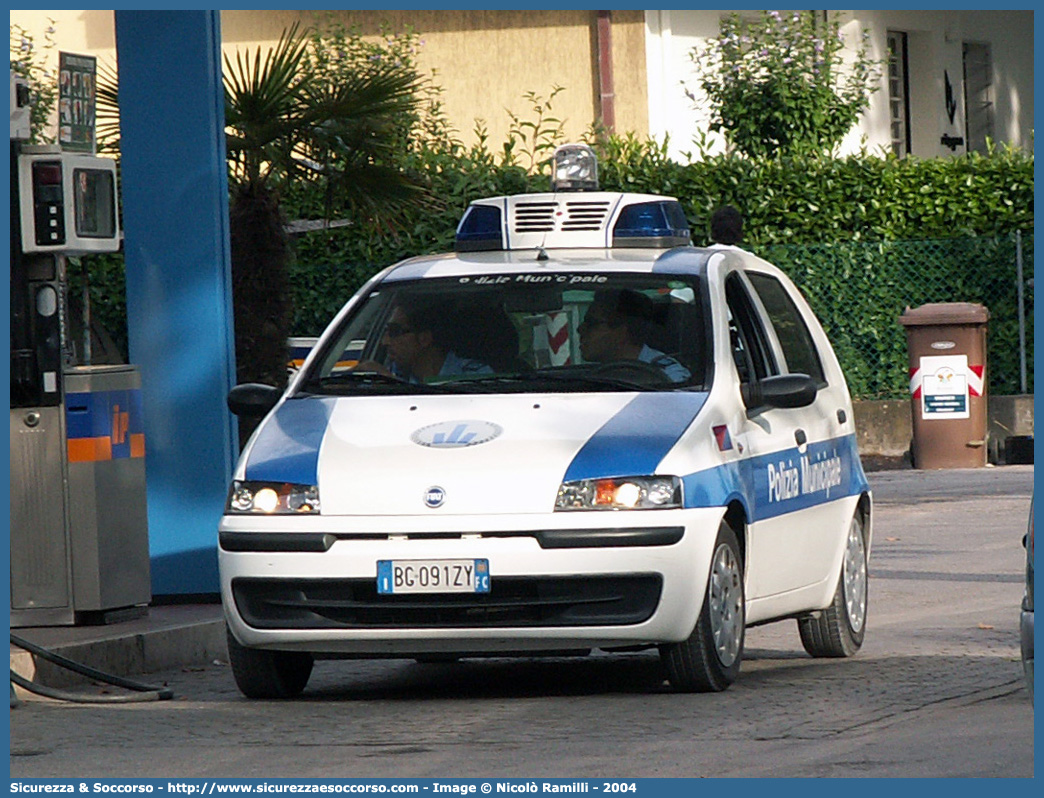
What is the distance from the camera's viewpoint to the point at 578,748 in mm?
7344

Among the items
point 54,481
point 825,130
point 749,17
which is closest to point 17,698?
point 54,481

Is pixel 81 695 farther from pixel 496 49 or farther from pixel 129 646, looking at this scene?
pixel 496 49

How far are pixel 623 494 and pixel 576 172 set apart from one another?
408 cm

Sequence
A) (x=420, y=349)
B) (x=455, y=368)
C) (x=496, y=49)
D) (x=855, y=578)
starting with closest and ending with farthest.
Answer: (x=455, y=368), (x=420, y=349), (x=855, y=578), (x=496, y=49)

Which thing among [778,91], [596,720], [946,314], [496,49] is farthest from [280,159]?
[496,49]

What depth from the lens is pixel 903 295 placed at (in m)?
22.4

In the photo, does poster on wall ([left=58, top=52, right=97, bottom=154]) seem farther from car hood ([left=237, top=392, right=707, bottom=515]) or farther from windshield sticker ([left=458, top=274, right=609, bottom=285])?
car hood ([left=237, top=392, right=707, bottom=515])

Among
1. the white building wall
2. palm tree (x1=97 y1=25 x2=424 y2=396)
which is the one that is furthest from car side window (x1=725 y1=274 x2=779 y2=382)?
the white building wall

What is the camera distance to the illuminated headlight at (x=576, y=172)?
39.9 feet

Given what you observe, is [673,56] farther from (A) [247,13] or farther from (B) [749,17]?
(A) [247,13]

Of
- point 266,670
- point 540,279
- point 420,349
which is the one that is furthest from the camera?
point 540,279

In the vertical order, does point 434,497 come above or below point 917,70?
below

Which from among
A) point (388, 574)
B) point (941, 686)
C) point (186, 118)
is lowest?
point (941, 686)

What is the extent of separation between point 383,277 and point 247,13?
2291 cm
